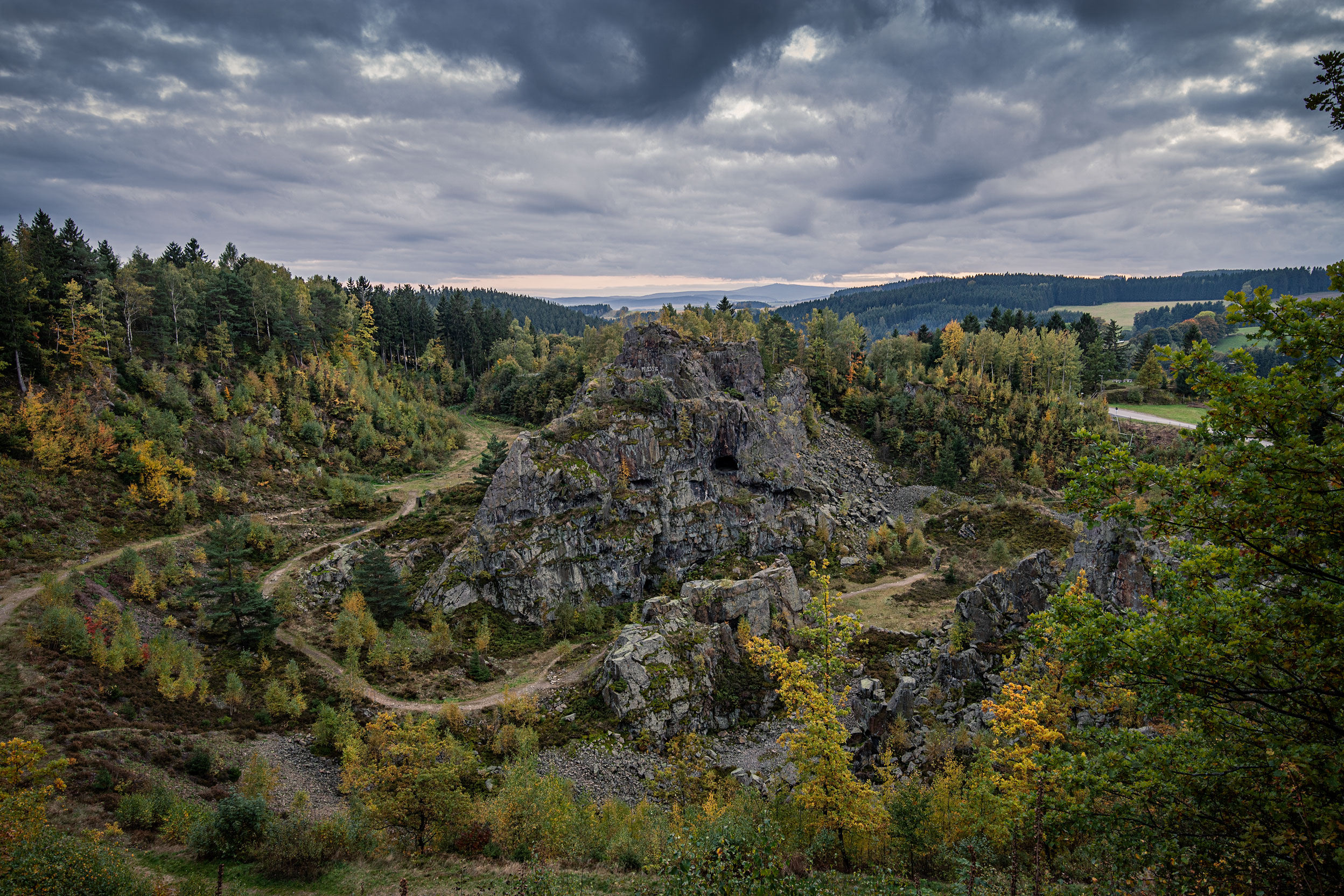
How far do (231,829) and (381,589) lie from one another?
27.0m

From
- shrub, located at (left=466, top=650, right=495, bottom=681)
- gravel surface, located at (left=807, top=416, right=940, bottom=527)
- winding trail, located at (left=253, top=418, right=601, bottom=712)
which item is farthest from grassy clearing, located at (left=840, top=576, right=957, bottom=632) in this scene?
shrub, located at (left=466, top=650, right=495, bottom=681)

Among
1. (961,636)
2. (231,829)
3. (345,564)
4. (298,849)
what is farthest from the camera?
(345,564)

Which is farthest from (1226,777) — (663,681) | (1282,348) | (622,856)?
(663,681)

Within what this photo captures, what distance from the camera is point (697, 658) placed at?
38.2m

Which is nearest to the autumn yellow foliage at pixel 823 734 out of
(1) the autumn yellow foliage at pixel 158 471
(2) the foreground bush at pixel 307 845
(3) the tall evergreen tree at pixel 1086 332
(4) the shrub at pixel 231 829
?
(2) the foreground bush at pixel 307 845

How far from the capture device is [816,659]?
16.6 meters

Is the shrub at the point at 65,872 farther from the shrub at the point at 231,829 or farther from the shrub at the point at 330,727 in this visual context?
the shrub at the point at 330,727

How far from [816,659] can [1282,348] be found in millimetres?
12523

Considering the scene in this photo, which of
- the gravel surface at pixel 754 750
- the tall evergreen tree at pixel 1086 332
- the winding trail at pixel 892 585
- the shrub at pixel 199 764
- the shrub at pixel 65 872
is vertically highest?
the tall evergreen tree at pixel 1086 332

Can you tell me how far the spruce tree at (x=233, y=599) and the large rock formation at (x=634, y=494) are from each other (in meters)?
11.5

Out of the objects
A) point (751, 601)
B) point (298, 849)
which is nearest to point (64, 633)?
point (298, 849)

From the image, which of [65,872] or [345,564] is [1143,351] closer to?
[345,564]

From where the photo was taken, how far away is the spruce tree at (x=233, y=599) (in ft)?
124

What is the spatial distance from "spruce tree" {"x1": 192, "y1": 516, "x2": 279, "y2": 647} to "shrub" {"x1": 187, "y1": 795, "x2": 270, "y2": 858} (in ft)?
71.7
